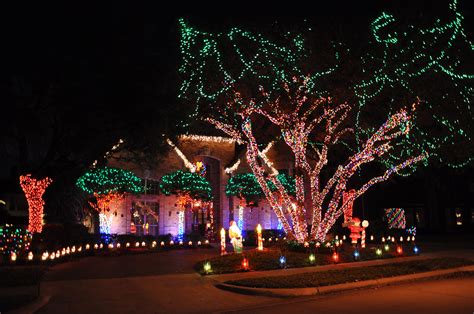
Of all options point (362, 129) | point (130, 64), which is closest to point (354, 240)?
point (362, 129)

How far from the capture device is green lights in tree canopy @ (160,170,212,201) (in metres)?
23.1

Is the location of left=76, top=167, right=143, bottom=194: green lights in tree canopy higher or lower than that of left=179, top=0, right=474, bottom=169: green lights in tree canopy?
lower

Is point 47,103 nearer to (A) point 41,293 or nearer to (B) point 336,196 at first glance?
(A) point 41,293

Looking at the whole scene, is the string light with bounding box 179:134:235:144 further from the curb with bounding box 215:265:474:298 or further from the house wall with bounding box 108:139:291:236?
the curb with bounding box 215:265:474:298

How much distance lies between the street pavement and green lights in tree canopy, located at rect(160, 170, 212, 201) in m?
9.75

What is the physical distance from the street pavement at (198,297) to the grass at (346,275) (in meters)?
0.64

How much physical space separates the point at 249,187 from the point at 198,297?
601 inches

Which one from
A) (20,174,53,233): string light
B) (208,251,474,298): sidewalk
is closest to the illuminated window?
(208,251,474,298): sidewalk

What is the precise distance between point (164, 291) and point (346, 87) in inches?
365

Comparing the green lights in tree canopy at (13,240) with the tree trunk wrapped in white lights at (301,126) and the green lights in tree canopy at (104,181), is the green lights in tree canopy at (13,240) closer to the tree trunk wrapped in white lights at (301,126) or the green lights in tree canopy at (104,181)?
the green lights in tree canopy at (104,181)

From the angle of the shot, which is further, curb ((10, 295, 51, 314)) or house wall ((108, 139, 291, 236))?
house wall ((108, 139, 291, 236))

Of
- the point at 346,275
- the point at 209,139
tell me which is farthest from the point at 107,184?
the point at 346,275

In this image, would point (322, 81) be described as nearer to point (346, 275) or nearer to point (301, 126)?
point (301, 126)

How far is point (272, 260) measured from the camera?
1489cm
